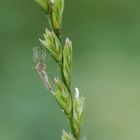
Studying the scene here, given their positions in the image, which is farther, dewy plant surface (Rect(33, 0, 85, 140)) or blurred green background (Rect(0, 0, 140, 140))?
blurred green background (Rect(0, 0, 140, 140))

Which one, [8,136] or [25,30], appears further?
[25,30]

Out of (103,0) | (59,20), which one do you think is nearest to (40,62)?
(59,20)

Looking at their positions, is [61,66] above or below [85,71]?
below

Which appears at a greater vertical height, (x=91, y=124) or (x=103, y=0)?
(x=103, y=0)

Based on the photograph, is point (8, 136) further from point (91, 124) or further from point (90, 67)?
point (90, 67)

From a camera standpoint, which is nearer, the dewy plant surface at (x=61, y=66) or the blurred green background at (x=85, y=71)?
the dewy plant surface at (x=61, y=66)

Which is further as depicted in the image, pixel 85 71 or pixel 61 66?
pixel 85 71

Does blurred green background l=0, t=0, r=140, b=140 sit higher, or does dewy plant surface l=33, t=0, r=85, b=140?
blurred green background l=0, t=0, r=140, b=140

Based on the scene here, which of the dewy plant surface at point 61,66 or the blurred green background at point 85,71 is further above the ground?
the blurred green background at point 85,71
